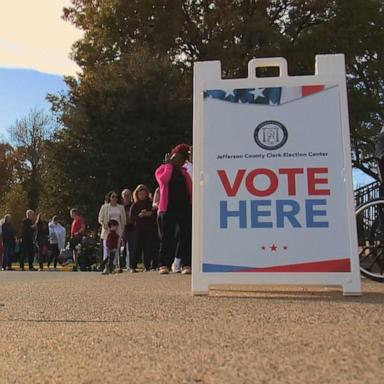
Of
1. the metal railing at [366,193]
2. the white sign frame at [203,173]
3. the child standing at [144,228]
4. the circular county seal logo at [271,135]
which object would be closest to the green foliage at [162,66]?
the child standing at [144,228]

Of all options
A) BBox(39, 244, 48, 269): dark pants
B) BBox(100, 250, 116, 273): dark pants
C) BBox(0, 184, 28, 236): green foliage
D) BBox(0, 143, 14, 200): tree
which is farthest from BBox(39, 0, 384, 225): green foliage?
BBox(0, 143, 14, 200): tree

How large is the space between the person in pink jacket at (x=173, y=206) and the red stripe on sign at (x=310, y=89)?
3.73 meters

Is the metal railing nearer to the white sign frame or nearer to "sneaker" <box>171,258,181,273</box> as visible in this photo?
"sneaker" <box>171,258,181,273</box>

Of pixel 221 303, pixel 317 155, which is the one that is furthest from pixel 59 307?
pixel 317 155

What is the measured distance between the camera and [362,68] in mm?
27297

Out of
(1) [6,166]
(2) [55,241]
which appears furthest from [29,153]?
(2) [55,241]

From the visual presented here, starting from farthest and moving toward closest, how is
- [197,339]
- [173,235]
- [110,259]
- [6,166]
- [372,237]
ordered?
[6,166] < [110,259] < [173,235] < [372,237] < [197,339]

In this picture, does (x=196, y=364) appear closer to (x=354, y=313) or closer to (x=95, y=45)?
(x=354, y=313)

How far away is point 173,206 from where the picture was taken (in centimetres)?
912

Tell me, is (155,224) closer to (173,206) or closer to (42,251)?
(173,206)

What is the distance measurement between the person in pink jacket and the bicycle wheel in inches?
118

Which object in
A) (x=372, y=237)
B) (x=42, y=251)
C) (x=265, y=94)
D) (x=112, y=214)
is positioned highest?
(x=265, y=94)

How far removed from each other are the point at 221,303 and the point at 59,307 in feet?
4.51

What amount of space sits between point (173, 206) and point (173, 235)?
45 centimetres
